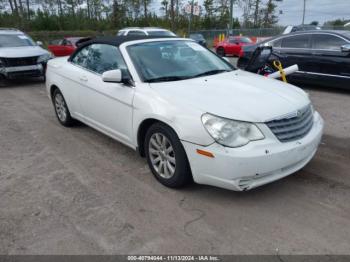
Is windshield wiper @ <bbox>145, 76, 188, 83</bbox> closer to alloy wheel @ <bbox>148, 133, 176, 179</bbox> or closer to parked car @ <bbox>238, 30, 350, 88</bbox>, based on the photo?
alloy wheel @ <bbox>148, 133, 176, 179</bbox>

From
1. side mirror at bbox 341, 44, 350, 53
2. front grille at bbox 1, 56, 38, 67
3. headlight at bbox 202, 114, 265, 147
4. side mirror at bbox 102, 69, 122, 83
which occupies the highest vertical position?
side mirror at bbox 341, 44, 350, 53

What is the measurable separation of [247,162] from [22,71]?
356 inches

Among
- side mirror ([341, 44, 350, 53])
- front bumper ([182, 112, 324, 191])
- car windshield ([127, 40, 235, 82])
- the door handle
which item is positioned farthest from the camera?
side mirror ([341, 44, 350, 53])

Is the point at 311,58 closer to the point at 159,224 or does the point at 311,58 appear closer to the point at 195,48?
the point at 195,48

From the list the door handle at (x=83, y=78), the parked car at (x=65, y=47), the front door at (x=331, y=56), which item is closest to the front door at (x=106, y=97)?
the door handle at (x=83, y=78)

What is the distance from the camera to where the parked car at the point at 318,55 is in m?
7.86

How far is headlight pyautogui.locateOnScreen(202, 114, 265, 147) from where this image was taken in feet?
10.1

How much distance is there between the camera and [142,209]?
329cm

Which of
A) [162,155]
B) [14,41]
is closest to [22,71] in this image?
[14,41]

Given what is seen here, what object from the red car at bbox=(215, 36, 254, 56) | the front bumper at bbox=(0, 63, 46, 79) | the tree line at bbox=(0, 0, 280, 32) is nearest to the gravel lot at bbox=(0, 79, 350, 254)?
the front bumper at bbox=(0, 63, 46, 79)

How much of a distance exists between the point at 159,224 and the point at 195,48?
103 inches

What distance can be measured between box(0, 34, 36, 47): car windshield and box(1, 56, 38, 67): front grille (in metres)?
0.99

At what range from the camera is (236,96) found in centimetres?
349

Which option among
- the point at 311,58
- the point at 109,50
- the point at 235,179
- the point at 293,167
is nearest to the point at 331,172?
the point at 293,167
